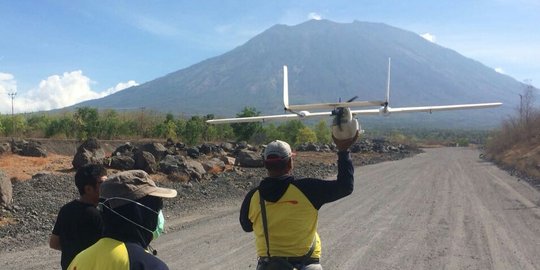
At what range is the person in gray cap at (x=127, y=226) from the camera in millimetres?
2391

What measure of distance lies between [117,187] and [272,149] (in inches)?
49.1

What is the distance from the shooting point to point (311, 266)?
11.5 ft

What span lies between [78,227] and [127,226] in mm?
1526

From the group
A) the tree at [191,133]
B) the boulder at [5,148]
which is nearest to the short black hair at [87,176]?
the boulder at [5,148]

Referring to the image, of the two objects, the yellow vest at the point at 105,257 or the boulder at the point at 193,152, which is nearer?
the yellow vest at the point at 105,257

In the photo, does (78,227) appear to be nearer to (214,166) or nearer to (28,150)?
(214,166)

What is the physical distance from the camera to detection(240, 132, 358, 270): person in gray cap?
3.47 metres

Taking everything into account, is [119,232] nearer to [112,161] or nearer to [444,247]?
[444,247]

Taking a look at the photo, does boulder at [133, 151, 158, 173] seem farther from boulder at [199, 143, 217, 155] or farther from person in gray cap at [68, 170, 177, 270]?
person in gray cap at [68, 170, 177, 270]

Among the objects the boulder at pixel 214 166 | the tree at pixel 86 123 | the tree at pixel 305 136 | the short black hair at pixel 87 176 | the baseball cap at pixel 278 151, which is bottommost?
the tree at pixel 305 136

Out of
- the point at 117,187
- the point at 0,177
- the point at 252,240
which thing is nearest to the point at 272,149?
the point at 117,187

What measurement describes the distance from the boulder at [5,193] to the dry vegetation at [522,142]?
91.1 ft

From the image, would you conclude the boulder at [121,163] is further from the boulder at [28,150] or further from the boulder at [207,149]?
the boulder at [207,149]

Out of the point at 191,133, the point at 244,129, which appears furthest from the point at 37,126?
the point at 244,129
